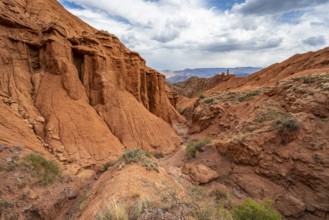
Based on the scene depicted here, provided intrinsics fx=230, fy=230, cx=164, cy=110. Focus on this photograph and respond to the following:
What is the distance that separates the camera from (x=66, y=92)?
17281mm

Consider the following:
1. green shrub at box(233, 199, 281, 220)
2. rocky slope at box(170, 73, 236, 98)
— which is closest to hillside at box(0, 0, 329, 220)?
green shrub at box(233, 199, 281, 220)

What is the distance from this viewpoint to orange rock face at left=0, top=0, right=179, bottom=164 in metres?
14.5

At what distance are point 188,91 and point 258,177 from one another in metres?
66.6

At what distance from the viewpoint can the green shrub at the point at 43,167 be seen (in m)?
11.0

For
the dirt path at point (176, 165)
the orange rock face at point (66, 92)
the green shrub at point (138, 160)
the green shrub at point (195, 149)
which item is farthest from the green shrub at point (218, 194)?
the orange rock face at point (66, 92)

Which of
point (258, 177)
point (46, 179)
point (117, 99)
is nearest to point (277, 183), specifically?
point (258, 177)

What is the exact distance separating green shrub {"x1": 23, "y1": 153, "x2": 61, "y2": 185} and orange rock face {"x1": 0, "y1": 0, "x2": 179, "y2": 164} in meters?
Answer: 1.47

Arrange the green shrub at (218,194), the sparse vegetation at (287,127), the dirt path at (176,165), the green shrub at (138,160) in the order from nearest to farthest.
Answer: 1. the green shrub at (138,160)
2. the green shrub at (218,194)
3. the sparse vegetation at (287,127)
4. the dirt path at (176,165)

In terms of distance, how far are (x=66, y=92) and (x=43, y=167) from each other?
716cm

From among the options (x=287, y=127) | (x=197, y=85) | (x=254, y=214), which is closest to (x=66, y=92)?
(x=254, y=214)

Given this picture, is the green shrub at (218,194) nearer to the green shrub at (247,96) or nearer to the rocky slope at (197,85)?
the green shrub at (247,96)

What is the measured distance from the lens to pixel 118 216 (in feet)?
15.6

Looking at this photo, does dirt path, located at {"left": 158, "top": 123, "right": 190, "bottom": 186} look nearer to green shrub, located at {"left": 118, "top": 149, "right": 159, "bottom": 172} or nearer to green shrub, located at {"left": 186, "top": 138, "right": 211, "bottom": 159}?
green shrub, located at {"left": 186, "top": 138, "right": 211, "bottom": 159}

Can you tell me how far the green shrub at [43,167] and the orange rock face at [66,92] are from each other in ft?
4.81
